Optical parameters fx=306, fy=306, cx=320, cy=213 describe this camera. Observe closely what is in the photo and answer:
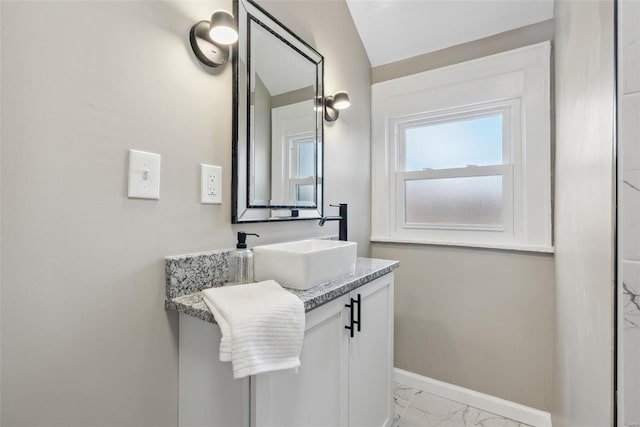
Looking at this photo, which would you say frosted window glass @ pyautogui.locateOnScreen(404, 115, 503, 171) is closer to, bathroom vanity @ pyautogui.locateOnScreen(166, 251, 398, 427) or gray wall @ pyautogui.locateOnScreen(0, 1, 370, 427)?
bathroom vanity @ pyautogui.locateOnScreen(166, 251, 398, 427)

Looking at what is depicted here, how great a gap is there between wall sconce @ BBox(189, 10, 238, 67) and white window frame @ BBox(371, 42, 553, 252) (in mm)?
1278

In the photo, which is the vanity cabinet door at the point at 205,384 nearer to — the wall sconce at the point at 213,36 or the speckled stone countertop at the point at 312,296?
the speckled stone countertop at the point at 312,296

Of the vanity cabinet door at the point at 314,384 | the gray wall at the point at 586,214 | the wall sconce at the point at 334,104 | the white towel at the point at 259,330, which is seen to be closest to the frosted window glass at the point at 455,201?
the gray wall at the point at 586,214

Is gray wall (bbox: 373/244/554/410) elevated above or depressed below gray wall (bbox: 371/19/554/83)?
below

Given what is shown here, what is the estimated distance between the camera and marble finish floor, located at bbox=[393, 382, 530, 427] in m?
1.62

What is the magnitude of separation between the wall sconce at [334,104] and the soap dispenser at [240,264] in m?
0.87

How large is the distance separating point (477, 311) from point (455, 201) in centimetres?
65

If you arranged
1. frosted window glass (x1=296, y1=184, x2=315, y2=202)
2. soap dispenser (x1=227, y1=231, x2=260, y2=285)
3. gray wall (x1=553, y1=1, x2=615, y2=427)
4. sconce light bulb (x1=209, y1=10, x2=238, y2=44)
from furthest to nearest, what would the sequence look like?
frosted window glass (x1=296, y1=184, x2=315, y2=202)
soap dispenser (x1=227, y1=231, x2=260, y2=285)
sconce light bulb (x1=209, y1=10, x2=238, y2=44)
gray wall (x1=553, y1=1, x2=615, y2=427)

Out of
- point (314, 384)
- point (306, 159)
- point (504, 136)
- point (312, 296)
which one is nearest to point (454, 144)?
point (504, 136)

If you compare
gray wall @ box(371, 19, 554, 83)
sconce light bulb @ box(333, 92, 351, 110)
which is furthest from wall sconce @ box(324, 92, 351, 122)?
gray wall @ box(371, 19, 554, 83)

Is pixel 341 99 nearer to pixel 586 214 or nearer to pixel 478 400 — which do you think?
pixel 586 214

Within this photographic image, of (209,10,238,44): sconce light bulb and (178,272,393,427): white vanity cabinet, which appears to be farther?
(209,10,238,44): sconce light bulb

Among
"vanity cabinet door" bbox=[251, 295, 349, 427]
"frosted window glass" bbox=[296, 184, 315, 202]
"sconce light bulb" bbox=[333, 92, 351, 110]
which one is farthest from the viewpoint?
"sconce light bulb" bbox=[333, 92, 351, 110]

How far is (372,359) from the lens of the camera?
1.26m
